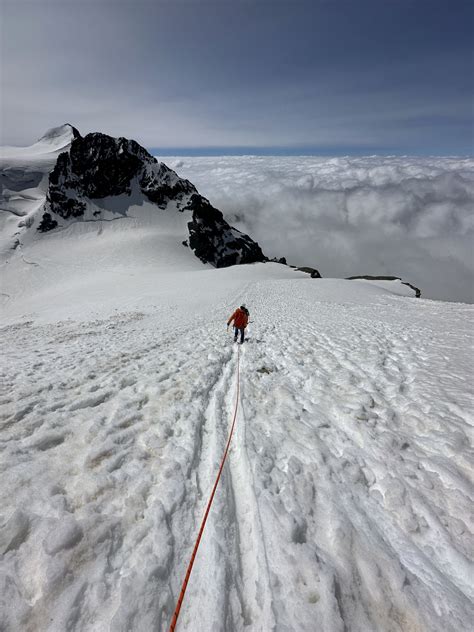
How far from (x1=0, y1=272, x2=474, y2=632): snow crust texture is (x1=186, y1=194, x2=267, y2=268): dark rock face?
76826 mm

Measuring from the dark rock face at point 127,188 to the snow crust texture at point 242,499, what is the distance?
80.4 meters

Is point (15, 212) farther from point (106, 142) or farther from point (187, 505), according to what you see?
point (187, 505)

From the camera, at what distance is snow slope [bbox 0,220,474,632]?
2705mm

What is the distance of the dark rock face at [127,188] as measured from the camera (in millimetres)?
90562

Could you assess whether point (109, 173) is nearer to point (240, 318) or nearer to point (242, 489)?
point (240, 318)

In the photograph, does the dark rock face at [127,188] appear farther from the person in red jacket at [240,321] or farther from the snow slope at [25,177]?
the person in red jacket at [240,321]

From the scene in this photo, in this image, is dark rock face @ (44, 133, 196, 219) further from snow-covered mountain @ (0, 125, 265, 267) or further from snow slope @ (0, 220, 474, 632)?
snow slope @ (0, 220, 474, 632)

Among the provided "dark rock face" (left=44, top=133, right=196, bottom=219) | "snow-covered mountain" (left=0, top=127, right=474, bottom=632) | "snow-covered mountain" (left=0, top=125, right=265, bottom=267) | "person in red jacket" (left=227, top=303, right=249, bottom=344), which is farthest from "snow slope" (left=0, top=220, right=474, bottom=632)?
"dark rock face" (left=44, top=133, right=196, bottom=219)

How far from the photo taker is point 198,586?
114 inches

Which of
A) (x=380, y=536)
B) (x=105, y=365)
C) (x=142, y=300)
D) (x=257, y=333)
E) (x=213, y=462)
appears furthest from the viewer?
(x=142, y=300)

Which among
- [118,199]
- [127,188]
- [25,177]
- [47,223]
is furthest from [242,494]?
[25,177]

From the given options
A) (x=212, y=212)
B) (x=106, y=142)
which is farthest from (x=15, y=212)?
(x=212, y=212)

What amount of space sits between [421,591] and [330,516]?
1.03 m

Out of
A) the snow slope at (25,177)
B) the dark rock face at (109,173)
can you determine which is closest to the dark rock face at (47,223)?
the snow slope at (25,177)
